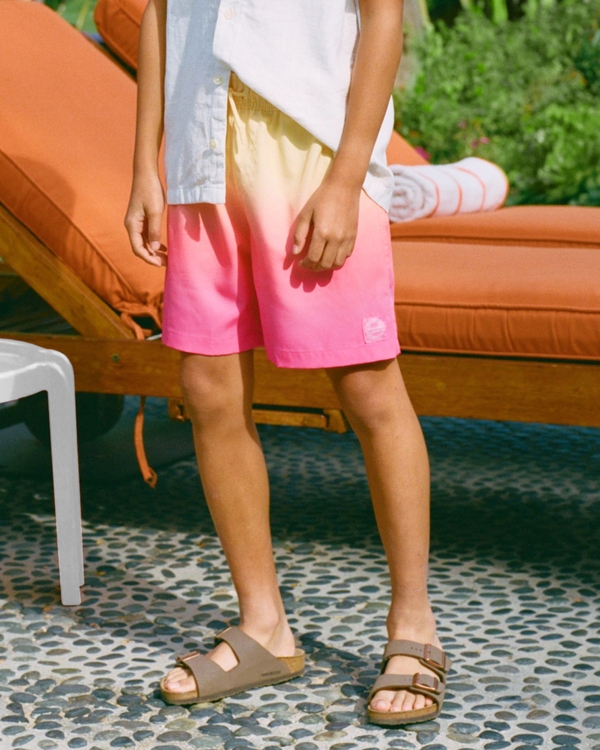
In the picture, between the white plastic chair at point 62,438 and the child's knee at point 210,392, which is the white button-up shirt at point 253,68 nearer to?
the child's knee at point 210,392

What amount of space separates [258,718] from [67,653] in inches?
15.6

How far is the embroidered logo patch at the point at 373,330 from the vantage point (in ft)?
4.96

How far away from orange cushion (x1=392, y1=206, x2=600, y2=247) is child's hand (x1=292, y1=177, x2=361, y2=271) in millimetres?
1307

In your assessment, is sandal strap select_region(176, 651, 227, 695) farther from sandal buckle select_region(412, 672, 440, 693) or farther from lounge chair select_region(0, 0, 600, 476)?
lounge chair select_region(0, 0, 600, 476)

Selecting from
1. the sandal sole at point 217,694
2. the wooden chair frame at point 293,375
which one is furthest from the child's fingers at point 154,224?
the sandal sole at point 217,694

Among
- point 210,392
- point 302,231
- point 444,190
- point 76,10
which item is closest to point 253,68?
point 302,231

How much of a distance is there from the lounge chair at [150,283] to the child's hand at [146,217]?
507mm

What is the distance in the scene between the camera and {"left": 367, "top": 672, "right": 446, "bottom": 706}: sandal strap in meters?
1.57

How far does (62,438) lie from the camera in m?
1.95

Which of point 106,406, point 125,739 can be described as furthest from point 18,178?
point 125,739

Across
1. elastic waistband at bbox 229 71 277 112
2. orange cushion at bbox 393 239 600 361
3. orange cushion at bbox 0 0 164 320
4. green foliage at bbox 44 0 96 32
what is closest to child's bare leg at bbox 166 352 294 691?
elastic waistband at bbox 229 71 277 112

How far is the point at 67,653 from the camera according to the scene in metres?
1.83

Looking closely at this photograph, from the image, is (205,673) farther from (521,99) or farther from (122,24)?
(521,99)

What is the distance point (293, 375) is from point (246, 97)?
0.71 metres
